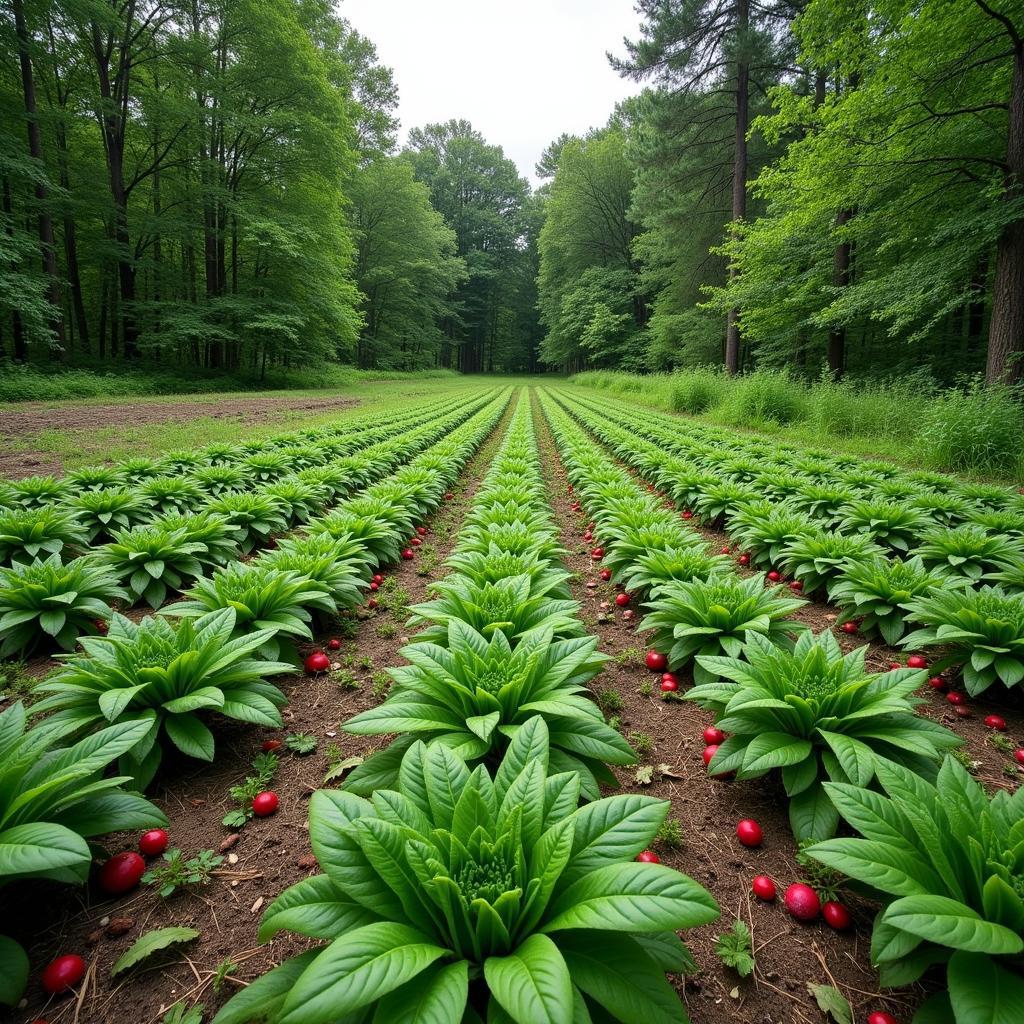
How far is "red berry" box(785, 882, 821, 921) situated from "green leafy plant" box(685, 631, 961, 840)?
0.23m

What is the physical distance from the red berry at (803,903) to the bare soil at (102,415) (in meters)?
8.43

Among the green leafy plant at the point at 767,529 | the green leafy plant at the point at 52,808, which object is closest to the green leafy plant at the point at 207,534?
the green leafy plant at the point at 52,808

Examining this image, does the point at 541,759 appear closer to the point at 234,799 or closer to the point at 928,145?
the point at 234,799

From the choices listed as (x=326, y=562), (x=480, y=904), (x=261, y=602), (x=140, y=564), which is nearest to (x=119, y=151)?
(x=140, y=564)

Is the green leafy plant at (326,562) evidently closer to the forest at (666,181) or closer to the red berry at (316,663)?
the red berry at (316,663)

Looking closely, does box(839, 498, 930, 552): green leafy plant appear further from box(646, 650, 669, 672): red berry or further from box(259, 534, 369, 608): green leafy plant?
box(259, 534, 369, 608): green leafy plant

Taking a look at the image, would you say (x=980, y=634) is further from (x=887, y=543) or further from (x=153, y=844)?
(x=153, y=844)

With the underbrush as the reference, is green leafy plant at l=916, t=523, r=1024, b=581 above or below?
below

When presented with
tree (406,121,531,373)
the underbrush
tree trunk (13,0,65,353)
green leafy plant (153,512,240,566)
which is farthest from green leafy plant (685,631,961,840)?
tree (406,121,531,373)

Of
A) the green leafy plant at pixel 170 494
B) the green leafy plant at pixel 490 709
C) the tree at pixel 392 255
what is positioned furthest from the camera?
the tree at pixel 392 255

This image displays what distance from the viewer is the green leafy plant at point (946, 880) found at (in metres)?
1.07

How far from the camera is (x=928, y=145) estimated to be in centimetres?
911

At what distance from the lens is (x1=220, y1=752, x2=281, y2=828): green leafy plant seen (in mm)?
1922

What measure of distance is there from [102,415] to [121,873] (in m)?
12.6
